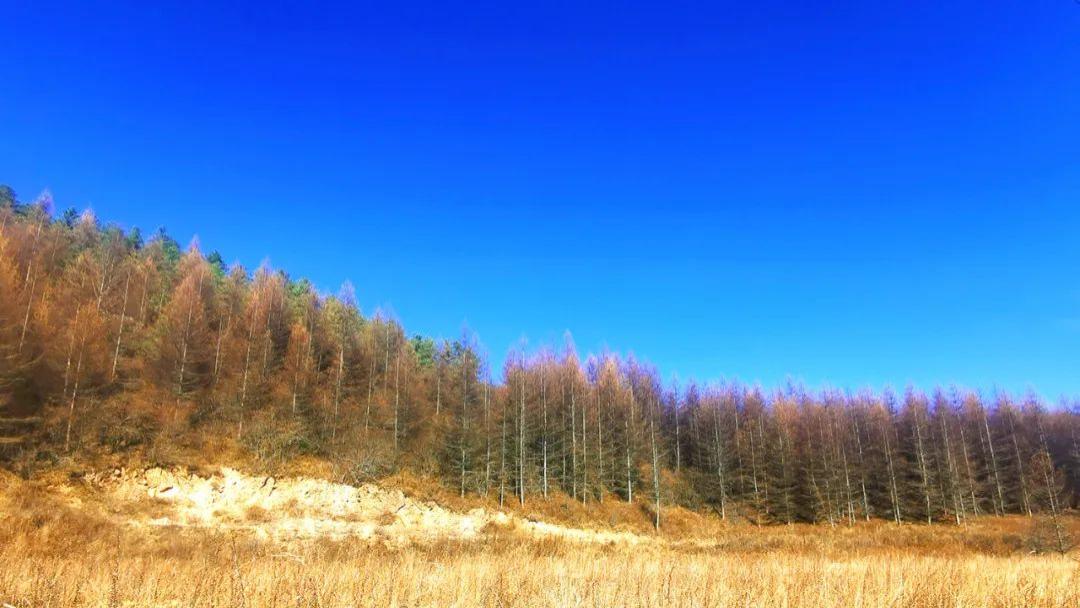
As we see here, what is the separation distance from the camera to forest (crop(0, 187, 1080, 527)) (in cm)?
3500

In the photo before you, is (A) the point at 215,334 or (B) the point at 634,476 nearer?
(A) the point at 215,334

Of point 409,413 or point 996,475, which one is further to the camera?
point 996,475

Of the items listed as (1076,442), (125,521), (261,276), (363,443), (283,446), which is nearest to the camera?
(125,521)

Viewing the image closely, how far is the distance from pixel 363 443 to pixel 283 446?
20.6 ft

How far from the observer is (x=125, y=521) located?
84.0ft

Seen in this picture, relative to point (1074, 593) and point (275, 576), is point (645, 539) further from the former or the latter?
point (275, 576)

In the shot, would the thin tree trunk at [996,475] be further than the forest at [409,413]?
Yes

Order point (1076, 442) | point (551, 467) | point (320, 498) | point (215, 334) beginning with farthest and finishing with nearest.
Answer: point (1076, 442)
point (551, 467)
point (215, 334)
point (320, 498)

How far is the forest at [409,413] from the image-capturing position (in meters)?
35.0

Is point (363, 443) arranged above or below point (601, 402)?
below

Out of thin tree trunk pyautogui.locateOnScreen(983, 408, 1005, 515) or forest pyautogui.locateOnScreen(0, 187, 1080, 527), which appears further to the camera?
thin tree trunk pyautogui.locateOnScreen(983, 408, 1005, 515)

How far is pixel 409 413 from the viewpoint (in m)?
50.9

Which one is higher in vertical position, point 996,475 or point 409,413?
point 409,413

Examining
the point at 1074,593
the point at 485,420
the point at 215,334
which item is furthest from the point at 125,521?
the point at 1074,593
